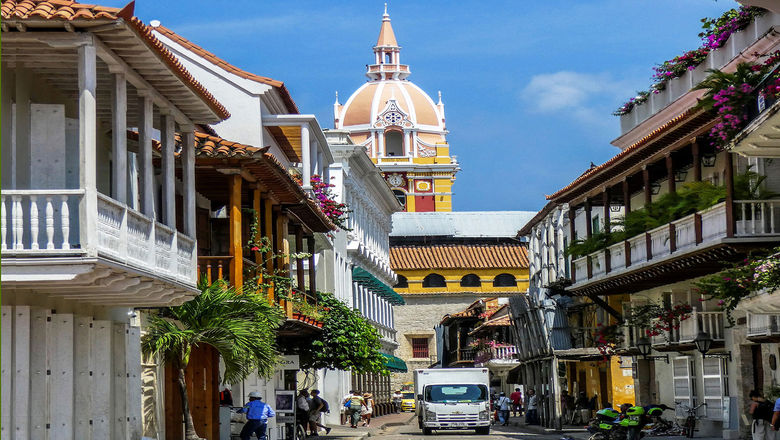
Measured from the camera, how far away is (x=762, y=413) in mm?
23547

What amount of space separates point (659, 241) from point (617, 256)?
11.9 ft

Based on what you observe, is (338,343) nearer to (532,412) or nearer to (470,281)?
(532,412)

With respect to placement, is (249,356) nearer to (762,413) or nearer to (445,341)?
(762,413)

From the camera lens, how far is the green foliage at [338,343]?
35.0 m

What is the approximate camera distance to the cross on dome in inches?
4894

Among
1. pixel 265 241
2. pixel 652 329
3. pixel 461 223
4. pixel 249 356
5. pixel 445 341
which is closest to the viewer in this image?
pixel 249 356

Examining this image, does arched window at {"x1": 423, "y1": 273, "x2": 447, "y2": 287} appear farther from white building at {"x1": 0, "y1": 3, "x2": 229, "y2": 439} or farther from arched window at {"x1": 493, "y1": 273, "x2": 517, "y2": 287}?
white building at {"x1": 0, "y1": 3, "x2": 229, "y2": 439}

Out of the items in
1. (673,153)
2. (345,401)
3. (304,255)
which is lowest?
(345,401)

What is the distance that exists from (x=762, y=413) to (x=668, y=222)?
6.82 m

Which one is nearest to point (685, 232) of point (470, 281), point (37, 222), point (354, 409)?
point (37, 222)

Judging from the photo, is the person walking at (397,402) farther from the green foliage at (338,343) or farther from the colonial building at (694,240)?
the green foliage at (338,343)

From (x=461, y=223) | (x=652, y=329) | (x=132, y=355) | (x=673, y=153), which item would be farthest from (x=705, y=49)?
(x=461, y=223)

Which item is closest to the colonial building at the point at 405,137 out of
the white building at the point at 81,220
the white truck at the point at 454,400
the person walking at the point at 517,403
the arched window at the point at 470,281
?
the arched window at the point at 470,281

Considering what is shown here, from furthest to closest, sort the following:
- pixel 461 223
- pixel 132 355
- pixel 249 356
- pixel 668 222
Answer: pixel 461 223 < pixel 668 222 < pixel 249 356 < pixel 132 355
